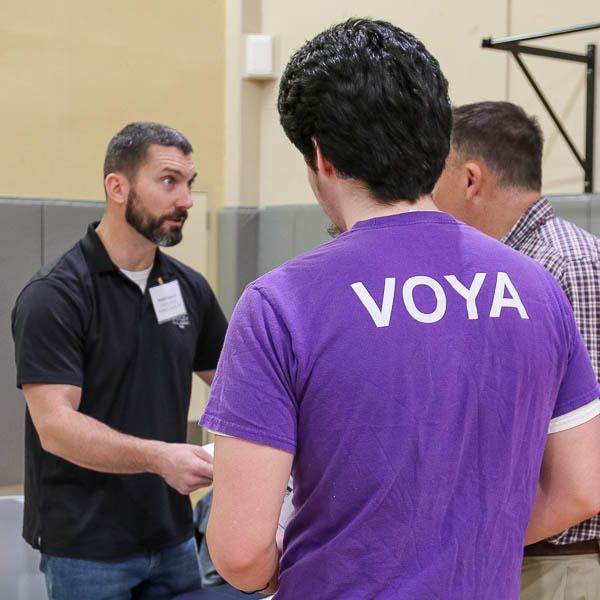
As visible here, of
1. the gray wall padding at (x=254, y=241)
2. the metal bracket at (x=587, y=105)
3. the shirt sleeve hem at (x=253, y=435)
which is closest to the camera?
the shirt sleeve hem at (x=253, y=435)

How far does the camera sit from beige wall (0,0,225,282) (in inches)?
150

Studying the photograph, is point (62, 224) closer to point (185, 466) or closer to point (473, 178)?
point (185, 466)

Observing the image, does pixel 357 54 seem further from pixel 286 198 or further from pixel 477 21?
pixel 286 198

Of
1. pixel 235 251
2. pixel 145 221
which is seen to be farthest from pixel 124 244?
pixel 235 251

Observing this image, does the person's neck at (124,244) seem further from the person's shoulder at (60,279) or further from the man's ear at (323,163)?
the man's ear at (323,163)

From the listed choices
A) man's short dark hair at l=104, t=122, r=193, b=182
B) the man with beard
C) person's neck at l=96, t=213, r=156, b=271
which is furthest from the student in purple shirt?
man's short dark hair at l=104, t=122, r=193, b=182

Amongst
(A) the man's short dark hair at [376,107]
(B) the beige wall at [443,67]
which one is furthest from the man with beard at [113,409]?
(B) the beige wall at [443,67]

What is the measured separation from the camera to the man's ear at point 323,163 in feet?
2.94

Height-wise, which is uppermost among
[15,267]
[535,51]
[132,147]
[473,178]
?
[535,51]

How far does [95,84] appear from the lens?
4.05 metres

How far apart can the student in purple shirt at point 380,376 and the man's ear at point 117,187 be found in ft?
4.23

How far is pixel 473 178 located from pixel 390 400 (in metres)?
0.93

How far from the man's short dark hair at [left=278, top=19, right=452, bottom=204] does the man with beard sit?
0.95m

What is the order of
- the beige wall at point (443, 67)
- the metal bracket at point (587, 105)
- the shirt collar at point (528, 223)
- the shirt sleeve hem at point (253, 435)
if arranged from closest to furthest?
the shirt sleeve hem at point (253, 435) → the shirt collar at point (528, 223) → the metal bracket at point (587, 105) → the beige wall at point (443, 67)
